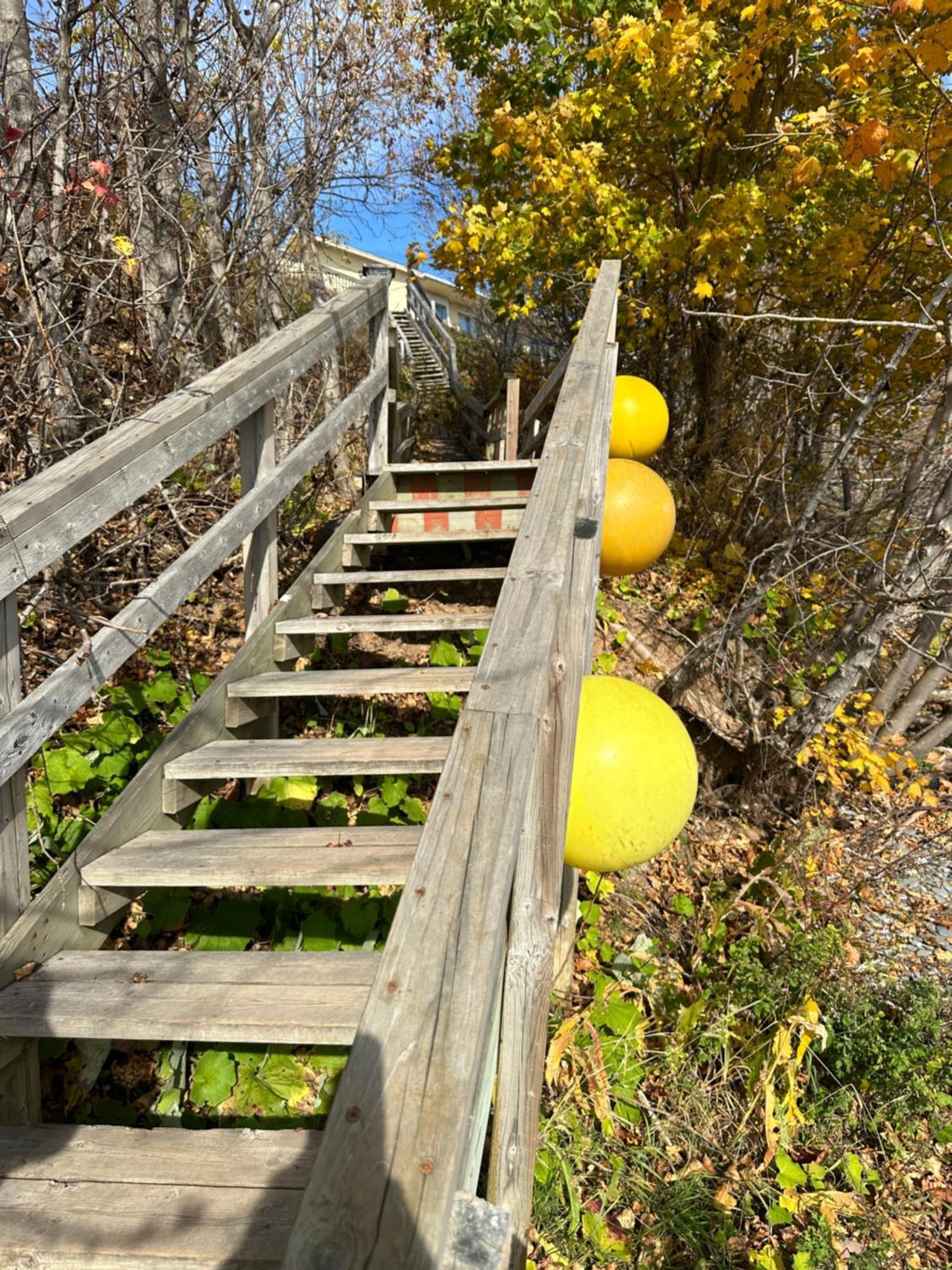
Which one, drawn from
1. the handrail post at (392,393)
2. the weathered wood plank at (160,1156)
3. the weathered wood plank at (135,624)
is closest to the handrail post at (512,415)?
the handrail post at (392,393)

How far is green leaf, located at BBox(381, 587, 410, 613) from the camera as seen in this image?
430cm

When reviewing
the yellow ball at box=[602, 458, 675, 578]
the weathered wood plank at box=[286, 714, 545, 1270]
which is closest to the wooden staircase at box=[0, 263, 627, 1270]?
the weathered wood plank at box=[286, 714, 545, 1270]

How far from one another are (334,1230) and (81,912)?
171cm

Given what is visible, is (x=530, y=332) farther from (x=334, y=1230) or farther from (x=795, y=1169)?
(x=334, y=1230)

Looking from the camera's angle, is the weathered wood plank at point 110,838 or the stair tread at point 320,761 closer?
the weathered wood plank at point 110,838

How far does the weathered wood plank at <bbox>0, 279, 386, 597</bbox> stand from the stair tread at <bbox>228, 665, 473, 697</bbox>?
820 millimetres

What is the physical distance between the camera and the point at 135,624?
223cm

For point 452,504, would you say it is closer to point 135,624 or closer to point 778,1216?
point 135,624

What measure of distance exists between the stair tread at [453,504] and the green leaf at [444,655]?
73cm

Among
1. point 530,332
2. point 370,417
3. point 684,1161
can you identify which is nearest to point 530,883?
point 684,1161

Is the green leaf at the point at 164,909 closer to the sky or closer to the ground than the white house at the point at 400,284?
closer to the ground

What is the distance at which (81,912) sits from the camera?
6.79 feet

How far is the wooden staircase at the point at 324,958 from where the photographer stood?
2.37 feet

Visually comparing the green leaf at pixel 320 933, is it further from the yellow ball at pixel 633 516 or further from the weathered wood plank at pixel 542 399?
the weathered wood plank at pixel 542 399
